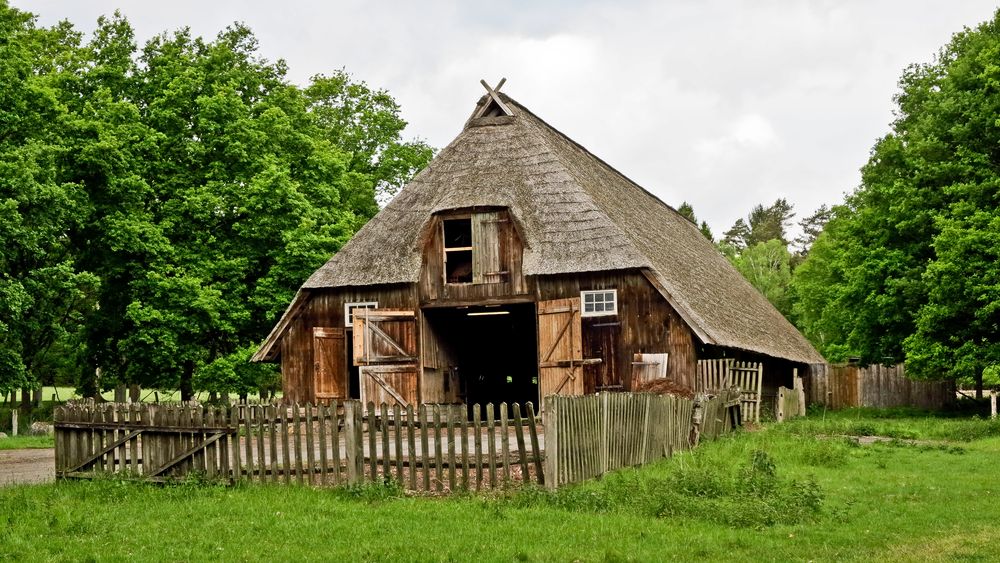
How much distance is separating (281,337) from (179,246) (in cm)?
790

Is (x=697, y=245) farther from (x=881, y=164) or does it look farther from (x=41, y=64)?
(x=41, y=64)

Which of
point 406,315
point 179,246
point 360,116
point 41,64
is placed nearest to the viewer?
point 406,315

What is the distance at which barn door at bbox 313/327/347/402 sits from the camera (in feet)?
84.7

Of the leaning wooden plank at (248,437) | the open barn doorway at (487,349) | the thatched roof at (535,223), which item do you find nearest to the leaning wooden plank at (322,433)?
the leaning wooden plank at (248,437)

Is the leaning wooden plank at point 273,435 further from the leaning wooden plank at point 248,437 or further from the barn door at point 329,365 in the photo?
the barn door at point 329,365

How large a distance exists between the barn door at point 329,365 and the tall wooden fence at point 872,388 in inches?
781

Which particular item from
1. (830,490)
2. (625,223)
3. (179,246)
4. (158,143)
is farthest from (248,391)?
(830,490)

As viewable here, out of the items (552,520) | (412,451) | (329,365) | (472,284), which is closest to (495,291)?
(472,284)

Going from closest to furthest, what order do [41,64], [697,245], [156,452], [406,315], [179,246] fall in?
1. [156,452]
2. [406,315]
3. [179,246]
4. [41,64]
5. [697,245]

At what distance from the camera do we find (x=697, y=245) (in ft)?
133

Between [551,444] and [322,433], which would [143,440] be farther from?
[551,444]

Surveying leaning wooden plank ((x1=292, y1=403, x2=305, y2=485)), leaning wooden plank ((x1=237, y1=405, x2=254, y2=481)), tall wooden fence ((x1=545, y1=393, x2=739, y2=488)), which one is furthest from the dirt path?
tall wooden fence ((x1=545, y1=393, x2=739, y2=488))

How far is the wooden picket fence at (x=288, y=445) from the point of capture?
12.7 m

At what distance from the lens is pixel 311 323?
2653 cm
